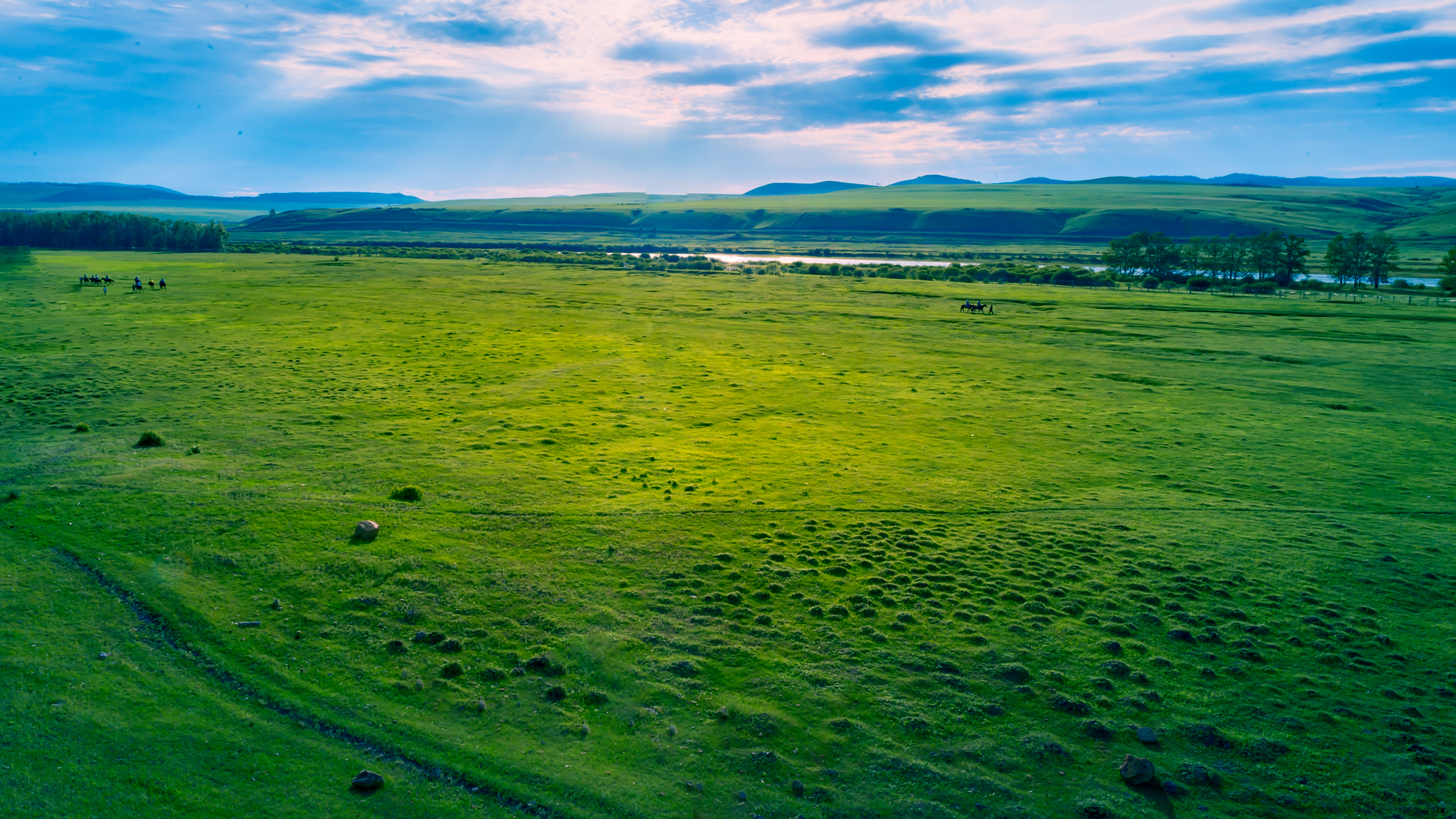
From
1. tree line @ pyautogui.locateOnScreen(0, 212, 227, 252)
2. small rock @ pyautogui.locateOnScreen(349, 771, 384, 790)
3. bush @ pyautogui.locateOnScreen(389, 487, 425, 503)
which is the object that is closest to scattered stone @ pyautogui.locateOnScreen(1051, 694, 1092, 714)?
small rock @ pyautogui.locateOnScreen(349, 771, 384, 790)

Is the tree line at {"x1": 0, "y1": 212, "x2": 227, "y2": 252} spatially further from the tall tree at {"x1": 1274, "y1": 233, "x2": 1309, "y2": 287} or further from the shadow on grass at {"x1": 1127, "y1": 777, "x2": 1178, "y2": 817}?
the tall tree at {"x1": 1274, "y1": 233, "x2": 1309, "y2": 287}

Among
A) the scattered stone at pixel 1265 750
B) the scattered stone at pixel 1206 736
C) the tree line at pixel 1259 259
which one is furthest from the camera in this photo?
the tree line at pixel 1259 259

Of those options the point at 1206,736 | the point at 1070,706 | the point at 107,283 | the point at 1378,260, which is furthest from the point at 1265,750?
the point at 1378,260

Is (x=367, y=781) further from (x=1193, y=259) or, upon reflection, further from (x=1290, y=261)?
(x=1193, y=259)

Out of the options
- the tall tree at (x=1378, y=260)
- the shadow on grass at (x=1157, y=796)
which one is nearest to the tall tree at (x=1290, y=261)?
the tall tree at (x=1378, y=260)

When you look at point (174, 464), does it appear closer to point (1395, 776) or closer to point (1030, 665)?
point (1030, 665)

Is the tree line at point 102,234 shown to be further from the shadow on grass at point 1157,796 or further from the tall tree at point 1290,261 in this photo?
the tall tree at point 1290,261
